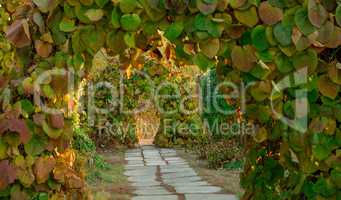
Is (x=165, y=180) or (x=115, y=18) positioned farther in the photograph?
(x=165, y=180)

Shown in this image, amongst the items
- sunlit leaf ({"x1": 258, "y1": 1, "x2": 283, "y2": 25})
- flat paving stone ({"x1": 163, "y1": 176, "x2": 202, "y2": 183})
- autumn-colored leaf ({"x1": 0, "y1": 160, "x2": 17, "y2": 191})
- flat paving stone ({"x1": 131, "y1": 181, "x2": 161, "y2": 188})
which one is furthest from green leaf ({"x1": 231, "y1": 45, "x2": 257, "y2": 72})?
flat paving stone ({"x1": 163, "y1": 176, "x2": 202, "y2": 183})

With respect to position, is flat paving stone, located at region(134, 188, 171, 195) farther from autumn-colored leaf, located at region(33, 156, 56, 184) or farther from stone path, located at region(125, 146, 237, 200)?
autumn-colored leaf, located at region(33, 156, 56, 184)

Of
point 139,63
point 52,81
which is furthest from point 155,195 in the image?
point 52,81

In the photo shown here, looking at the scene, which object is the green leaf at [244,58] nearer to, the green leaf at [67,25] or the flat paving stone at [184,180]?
the green leaf at [67,25]

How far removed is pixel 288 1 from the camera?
1.84 metres

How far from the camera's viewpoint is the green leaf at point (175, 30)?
1.90 meters

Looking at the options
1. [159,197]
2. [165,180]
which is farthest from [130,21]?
[165,180]

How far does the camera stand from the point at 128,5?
1.89 m

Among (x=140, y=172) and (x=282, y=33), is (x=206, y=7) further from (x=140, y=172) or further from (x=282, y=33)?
(x=140, y=172)

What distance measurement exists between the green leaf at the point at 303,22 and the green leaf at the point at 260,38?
12 cm

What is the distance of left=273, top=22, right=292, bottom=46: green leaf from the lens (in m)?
1.83

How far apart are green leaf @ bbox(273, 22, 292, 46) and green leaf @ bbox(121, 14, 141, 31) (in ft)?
1.60

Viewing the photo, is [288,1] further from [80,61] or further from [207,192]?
[207,192]

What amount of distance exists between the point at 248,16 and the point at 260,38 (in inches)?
3.5
